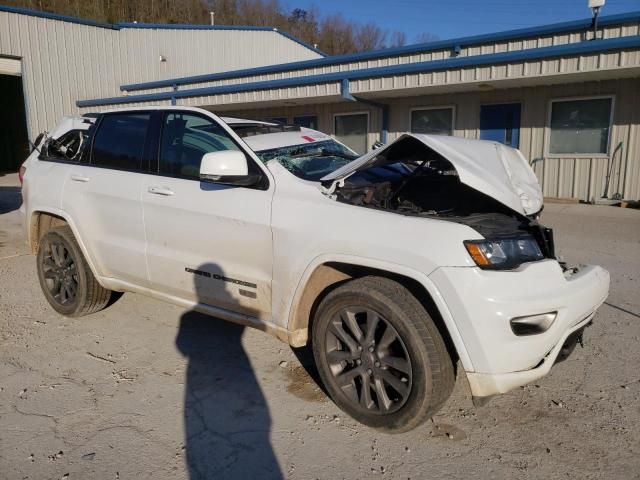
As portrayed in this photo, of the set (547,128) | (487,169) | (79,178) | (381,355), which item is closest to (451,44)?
(547,128)

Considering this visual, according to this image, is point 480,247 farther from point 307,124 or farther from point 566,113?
point 307,124

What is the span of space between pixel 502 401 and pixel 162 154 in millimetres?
3000

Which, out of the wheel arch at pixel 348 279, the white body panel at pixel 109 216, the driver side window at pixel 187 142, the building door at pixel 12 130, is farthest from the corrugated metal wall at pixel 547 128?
the building door at pixel 12 130

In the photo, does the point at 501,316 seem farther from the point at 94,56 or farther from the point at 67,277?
the point at 94,56

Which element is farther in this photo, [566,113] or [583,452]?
[566,113]

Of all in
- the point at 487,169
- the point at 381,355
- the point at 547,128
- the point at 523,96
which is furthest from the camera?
the point at 523,96

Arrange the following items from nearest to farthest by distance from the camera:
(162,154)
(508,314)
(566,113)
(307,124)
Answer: (508,314)
(162,154)
(566,113)
(307,124)

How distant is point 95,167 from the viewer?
4.33 meters

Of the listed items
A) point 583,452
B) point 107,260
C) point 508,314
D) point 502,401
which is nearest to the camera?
point 508,314

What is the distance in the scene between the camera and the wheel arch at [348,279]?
2576mm

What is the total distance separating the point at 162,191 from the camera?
3.75 m

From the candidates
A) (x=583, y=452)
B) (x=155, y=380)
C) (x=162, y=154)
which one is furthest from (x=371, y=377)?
(x=162, y=154)

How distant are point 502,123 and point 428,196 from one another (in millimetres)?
9868

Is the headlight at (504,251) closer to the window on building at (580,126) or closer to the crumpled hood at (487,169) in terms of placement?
the crumpled hood at (487,169)
